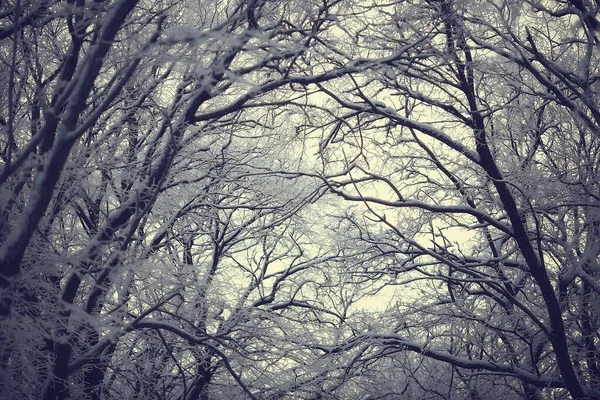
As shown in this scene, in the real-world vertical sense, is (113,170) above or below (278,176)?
below

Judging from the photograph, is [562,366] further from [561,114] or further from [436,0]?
[436,0]

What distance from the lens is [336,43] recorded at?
5.16 meters

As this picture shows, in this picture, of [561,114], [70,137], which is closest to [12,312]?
[70,137]

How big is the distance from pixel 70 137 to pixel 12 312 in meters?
1.18

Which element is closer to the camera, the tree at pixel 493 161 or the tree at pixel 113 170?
the tree at pixel 113 170

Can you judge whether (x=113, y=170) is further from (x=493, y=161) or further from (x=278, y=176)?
(x=493, y=161)

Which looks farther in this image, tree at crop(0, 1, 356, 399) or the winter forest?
the winter forest

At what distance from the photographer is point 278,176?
616 cm

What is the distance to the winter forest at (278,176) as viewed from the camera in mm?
3871

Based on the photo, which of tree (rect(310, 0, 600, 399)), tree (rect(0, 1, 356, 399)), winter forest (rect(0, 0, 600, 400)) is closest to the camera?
tree (rect(0, 1, 356, 399))

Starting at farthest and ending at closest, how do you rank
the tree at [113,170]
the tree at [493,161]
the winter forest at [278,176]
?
the tree at [493,161]
the winter forest at [278,176]
the tree at [113,170]

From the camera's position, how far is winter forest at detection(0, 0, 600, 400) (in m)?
3.87

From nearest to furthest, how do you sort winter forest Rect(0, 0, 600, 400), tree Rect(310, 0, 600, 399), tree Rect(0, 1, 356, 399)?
tree Rect(0, 1, 356, 399), winter forest Rect(0, 0, 600, 400), tree Rect(310, 0, 600, 399)

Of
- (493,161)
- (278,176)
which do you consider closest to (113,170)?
(278,176)
